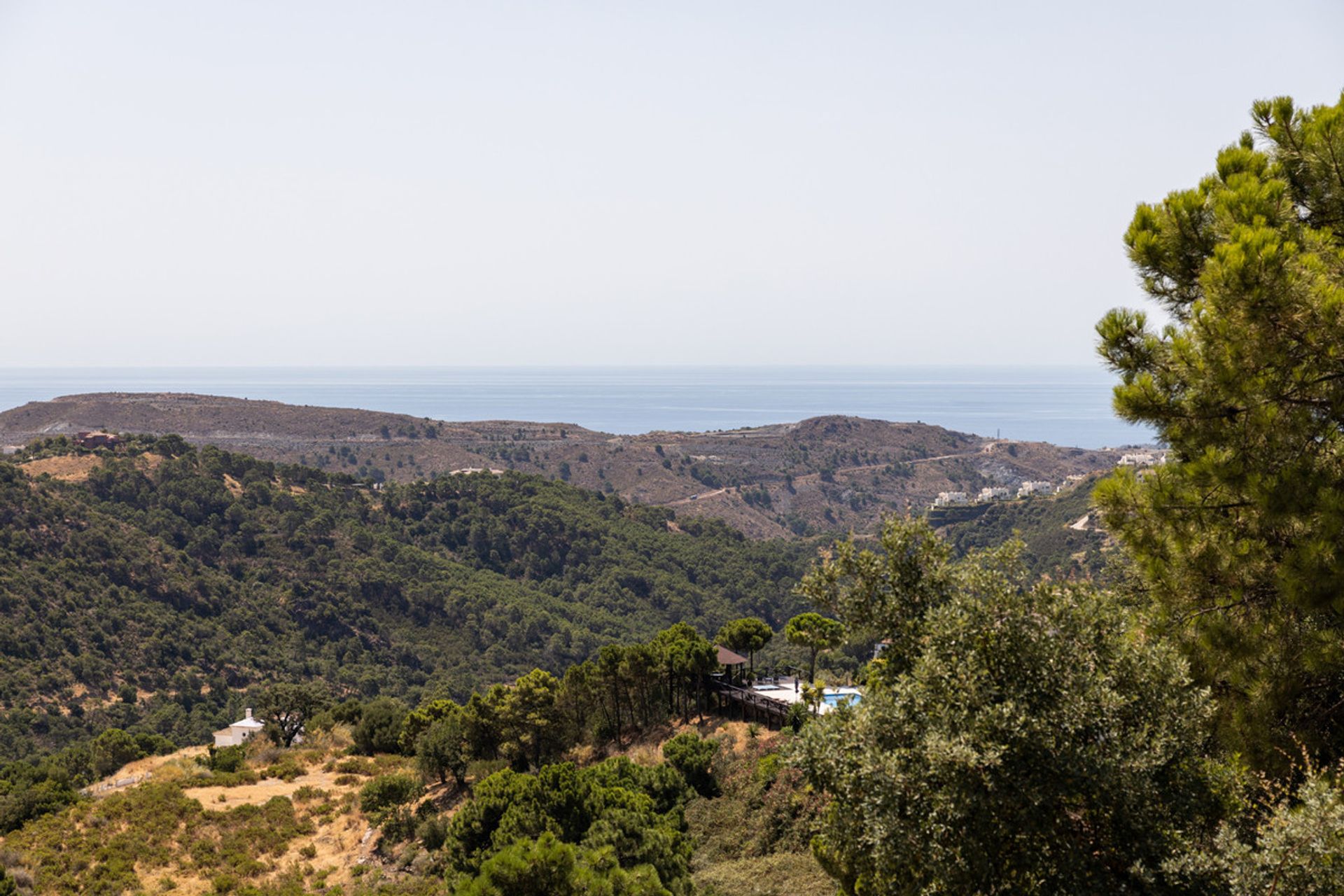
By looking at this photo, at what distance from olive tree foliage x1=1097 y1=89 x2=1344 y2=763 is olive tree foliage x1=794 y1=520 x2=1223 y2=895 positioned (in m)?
1.28

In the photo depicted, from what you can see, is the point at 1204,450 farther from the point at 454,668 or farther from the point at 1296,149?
the point at 454,668

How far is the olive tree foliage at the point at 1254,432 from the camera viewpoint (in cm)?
593

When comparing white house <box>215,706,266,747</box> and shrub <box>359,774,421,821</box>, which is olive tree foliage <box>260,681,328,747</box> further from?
shrub <box>359,774,421,821</box>

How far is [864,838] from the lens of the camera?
5.29 meters

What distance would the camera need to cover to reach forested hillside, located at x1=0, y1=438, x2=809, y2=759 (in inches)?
1626

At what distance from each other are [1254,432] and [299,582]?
58.0 meters

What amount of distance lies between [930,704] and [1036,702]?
585 mm

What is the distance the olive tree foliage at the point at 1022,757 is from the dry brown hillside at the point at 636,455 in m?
92.6

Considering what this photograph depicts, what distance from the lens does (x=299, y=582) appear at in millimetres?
56750

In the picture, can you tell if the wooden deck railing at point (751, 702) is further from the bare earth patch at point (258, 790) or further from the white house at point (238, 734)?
the white house at point (238, 734)

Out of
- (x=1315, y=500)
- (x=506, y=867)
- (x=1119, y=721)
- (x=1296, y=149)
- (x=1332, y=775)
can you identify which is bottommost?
(x=506, y=867)

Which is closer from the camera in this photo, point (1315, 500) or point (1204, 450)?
point (1315, 500)

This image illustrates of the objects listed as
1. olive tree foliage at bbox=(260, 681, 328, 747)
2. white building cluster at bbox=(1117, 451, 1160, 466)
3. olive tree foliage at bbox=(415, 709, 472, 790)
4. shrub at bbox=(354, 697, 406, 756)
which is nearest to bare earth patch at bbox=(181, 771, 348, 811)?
shrub at bbox=(354, 697, 406, 756)

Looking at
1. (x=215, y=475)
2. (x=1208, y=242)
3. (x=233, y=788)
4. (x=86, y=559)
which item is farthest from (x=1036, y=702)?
(x=215, y=475)
